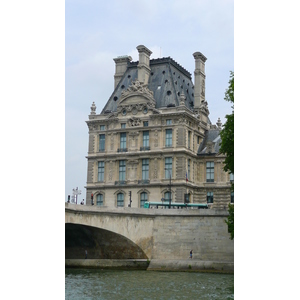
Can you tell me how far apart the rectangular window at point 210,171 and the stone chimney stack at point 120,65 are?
16.0 metres

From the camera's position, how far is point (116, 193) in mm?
65938

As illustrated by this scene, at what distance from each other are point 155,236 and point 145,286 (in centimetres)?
1752

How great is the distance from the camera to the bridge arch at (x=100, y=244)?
4791 centimetres

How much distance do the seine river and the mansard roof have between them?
29.5m

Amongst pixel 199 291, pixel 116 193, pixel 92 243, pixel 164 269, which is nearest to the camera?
pixel 199 291

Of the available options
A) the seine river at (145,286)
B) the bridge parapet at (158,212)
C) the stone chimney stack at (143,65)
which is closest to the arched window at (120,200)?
the stone chimney stack at (143,65)

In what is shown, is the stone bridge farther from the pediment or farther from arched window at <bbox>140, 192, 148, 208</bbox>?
the pediment

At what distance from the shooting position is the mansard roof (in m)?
67.1

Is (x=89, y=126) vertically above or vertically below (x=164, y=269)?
above

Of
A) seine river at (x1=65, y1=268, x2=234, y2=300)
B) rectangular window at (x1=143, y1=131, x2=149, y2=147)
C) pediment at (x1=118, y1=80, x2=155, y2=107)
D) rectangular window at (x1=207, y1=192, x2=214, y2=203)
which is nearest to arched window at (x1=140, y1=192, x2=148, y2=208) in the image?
rectangular window at (x1=143, y1=131, x2=149, y2=147)
